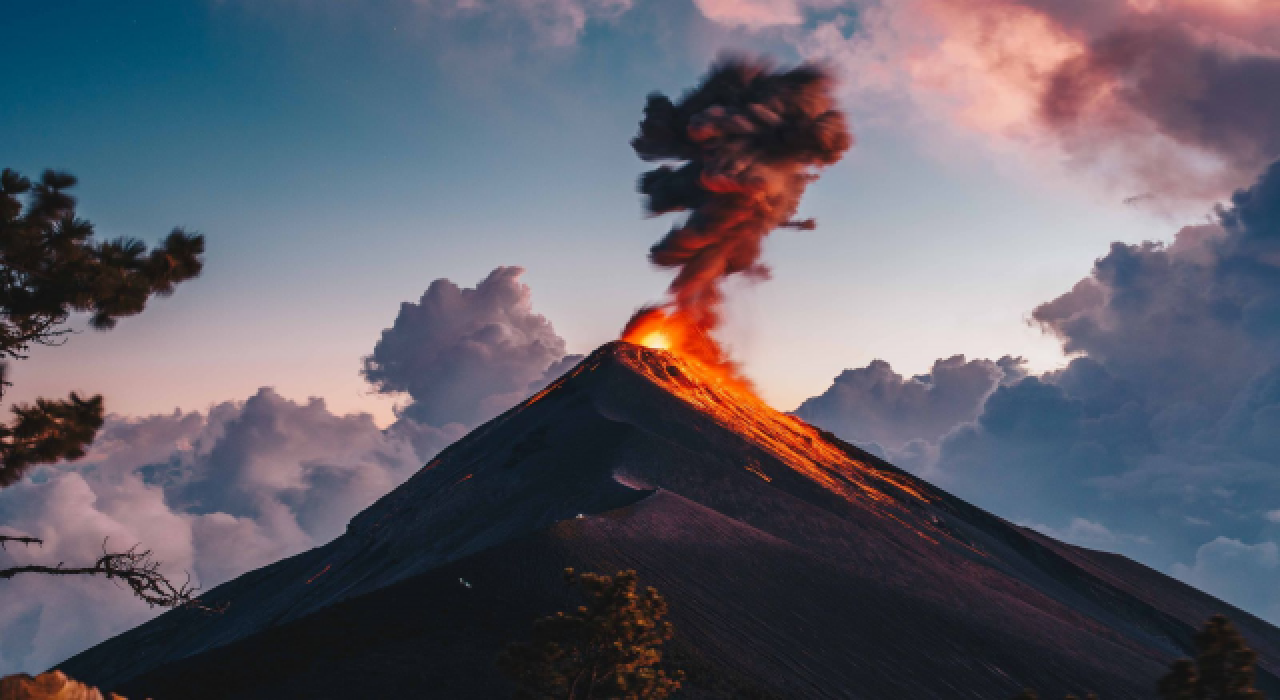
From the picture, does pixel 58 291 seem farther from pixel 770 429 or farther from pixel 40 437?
pixel 770 429

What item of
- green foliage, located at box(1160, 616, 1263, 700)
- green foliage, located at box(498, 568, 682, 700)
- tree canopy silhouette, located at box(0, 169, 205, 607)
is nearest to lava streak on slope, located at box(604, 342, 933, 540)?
green foliage, located at box(498, 568, 682, 700)

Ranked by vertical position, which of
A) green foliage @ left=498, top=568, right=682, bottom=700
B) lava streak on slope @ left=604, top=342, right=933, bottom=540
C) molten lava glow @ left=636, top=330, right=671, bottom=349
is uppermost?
molten lava glow @ left=636, top=330, right=671, bottom=349

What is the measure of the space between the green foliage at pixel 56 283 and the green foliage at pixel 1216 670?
56.0 feet

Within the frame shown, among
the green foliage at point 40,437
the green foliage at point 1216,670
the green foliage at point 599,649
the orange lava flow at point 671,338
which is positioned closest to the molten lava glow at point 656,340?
the orange lava flow at point 671,338

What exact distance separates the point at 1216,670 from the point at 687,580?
3222 cm

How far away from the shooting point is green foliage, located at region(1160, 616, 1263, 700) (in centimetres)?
1366

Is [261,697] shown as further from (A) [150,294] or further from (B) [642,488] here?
(B) [642,488]

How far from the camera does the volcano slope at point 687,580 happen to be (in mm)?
32656

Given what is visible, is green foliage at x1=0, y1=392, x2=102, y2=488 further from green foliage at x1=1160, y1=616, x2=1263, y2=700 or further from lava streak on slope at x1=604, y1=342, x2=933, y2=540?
lava streak on slope at x1=604, y1=342, x2=933, y2=540

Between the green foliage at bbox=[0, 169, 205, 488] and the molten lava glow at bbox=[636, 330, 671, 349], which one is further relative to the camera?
the molten lava glow at bbox=[636, 330, 671, 349]

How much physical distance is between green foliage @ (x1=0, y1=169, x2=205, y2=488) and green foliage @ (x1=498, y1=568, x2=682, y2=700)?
1346 centimetres

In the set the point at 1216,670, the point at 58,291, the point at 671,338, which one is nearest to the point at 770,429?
the point at 671,338

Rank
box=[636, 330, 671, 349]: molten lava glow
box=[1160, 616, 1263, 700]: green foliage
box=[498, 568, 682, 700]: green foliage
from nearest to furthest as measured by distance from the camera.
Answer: box=[1160, 616, 1263, 700]: green foliage
box=[498, 568, 682, 700]: green foliage
box=[636, 330, 671, 349]: molten lava glow

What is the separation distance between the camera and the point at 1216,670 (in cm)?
1388
